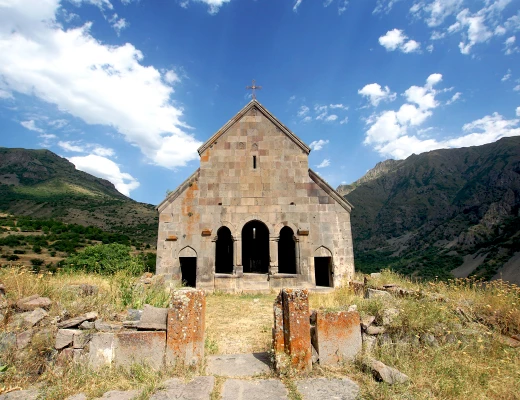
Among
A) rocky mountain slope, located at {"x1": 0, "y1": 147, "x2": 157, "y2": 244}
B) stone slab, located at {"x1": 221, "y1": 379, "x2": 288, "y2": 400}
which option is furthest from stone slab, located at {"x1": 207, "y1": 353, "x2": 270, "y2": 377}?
rocky mountain slope, located at {"x1": 0, "y1": 147, "x2": 157, "y2": 244}

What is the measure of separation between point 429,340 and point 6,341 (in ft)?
18.9

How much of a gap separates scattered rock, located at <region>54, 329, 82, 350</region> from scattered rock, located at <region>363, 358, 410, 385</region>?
383cm

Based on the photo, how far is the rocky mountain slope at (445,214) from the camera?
29516 millimetres

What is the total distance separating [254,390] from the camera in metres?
3.56

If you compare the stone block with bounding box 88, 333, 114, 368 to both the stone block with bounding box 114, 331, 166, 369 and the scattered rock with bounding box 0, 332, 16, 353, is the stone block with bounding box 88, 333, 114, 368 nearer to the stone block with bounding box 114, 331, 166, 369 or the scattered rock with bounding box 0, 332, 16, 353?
the stone block with bounding box 114, 331, 166, 369

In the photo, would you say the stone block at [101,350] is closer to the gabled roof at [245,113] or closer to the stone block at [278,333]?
the stone block at [278,333]

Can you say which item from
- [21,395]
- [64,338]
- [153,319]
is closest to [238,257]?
[153,319]

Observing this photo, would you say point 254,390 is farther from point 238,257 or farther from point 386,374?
point 238,257

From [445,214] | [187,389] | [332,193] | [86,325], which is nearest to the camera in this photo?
[187,389]

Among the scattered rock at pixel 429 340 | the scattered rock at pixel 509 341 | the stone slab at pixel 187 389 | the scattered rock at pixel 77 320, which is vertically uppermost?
the scattered rock at pixel 77 320

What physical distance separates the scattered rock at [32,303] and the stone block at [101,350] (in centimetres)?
147

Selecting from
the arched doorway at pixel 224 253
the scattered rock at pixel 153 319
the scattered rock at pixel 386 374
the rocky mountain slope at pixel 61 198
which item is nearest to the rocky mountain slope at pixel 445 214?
the arched doorway at pixel 224 253

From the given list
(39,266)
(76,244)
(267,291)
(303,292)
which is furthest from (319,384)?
(76,244)

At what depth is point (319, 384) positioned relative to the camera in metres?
3.68
